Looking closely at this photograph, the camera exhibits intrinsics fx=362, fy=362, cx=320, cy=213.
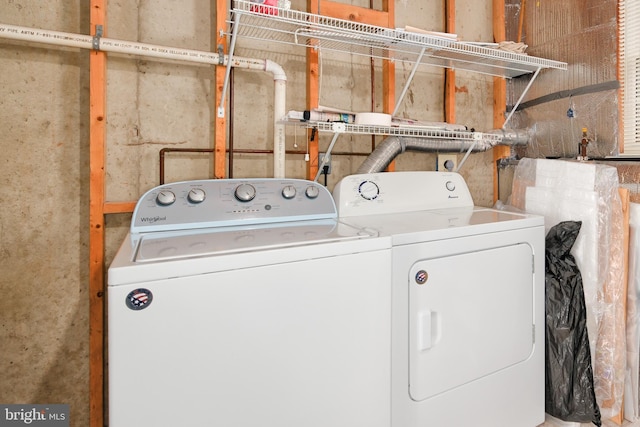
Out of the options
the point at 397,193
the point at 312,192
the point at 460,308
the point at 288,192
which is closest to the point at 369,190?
the point at 397,193

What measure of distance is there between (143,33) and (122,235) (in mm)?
924

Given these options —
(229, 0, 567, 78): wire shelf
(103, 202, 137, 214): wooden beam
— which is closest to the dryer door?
(229, 0, 567, 78): wire shelf

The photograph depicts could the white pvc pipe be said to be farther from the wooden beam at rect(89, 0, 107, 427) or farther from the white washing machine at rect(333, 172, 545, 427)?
the white washing machine at rect(333, 172, 545, 427)

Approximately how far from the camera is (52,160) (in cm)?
153

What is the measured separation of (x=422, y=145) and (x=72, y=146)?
1.70m

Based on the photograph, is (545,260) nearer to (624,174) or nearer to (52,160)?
(624,174)

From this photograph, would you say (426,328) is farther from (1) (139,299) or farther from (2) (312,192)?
(1) (139,299)

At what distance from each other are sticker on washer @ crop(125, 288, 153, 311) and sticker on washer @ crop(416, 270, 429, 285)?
2.86 feet

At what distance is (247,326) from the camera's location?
3.21 ft

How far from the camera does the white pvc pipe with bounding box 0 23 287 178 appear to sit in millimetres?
1405

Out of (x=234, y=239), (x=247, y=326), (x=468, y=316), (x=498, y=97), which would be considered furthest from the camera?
(x=498, y=97)

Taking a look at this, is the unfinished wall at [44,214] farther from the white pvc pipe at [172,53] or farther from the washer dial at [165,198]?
the washer dial at [165,198]

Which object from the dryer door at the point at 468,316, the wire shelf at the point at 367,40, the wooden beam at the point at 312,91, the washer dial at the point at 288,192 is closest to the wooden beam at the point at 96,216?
the wire shelf at the point at 367,40

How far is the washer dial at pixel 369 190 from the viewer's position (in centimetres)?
170
